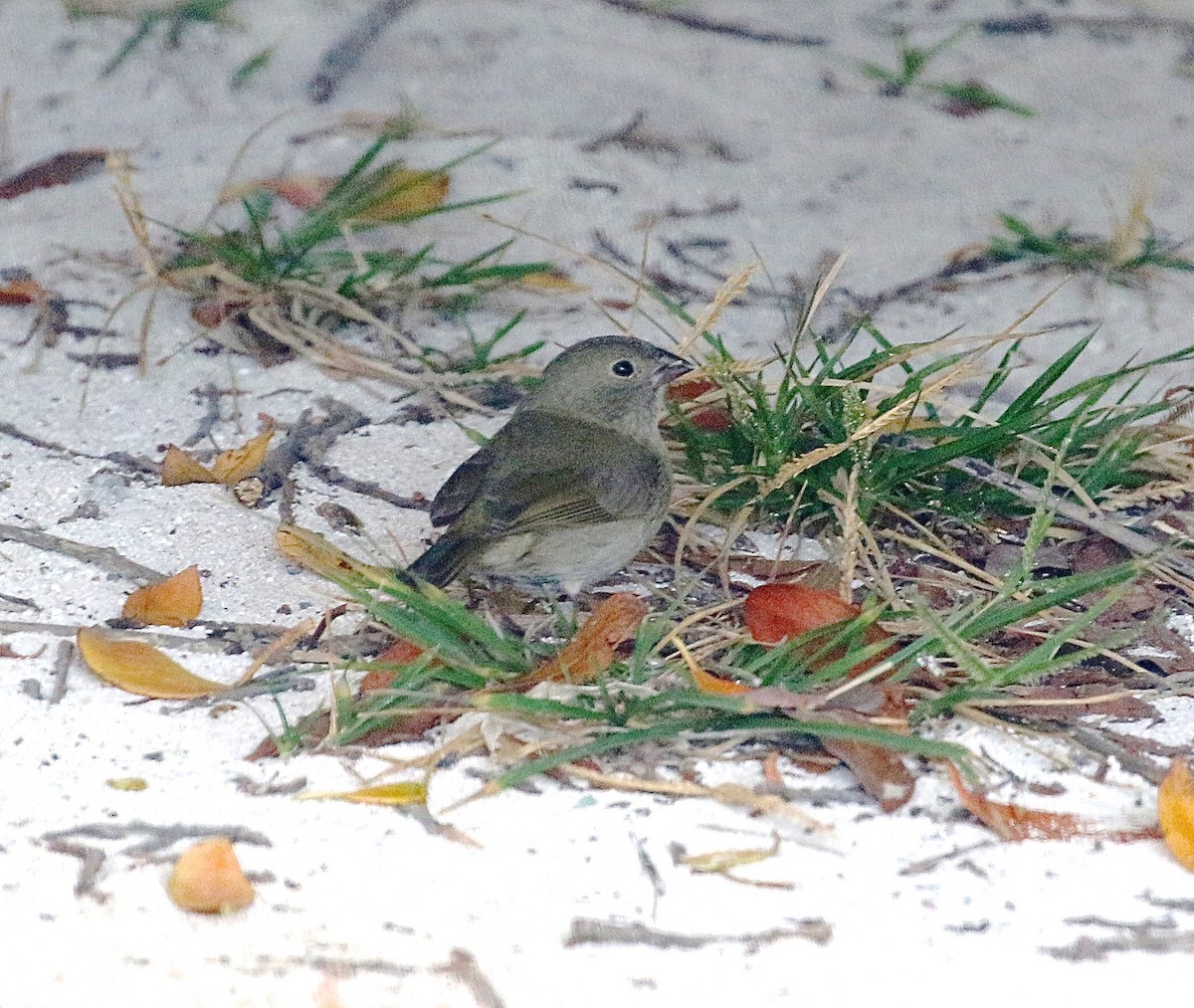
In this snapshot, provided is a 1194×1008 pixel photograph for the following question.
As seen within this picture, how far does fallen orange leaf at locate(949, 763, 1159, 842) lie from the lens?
2.74 m

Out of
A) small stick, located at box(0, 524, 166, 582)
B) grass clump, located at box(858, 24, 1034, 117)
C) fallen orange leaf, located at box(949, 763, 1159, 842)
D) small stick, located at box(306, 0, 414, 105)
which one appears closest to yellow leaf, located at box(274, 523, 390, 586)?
small stick, located at box(0, 524, 166, 582)

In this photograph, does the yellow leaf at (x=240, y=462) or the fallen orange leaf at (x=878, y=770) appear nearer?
the fallen orange leaf at (x=878, y=770)

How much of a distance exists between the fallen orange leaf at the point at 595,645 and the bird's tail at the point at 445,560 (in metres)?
0.31

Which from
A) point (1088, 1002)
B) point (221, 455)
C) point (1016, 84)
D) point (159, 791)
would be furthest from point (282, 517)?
point (1016, 84)

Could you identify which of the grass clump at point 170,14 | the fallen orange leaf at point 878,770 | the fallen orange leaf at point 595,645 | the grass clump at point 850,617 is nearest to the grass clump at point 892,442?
the grass clump at point 850,617

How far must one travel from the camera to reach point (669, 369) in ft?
13.3

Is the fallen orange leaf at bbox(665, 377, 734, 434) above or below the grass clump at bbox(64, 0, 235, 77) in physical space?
below

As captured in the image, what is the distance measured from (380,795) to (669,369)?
61.5 inches

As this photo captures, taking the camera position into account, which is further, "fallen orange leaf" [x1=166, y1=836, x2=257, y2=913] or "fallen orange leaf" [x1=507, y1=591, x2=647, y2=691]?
"fallen orange leaf" [x1=507, y1=591, x2=647, y2=691]

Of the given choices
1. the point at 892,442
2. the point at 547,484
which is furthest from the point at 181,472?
the point at 892,442

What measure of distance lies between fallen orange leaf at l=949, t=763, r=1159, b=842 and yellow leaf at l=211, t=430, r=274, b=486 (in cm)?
201

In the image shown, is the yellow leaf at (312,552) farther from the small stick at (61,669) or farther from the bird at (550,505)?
the small stick at (61,669)

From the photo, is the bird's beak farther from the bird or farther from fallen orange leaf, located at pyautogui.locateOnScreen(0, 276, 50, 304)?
fallen orange leaf, located at pyautogui.locateOnScreen(0, 276, 50, 304)

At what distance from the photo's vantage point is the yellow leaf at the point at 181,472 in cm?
405
